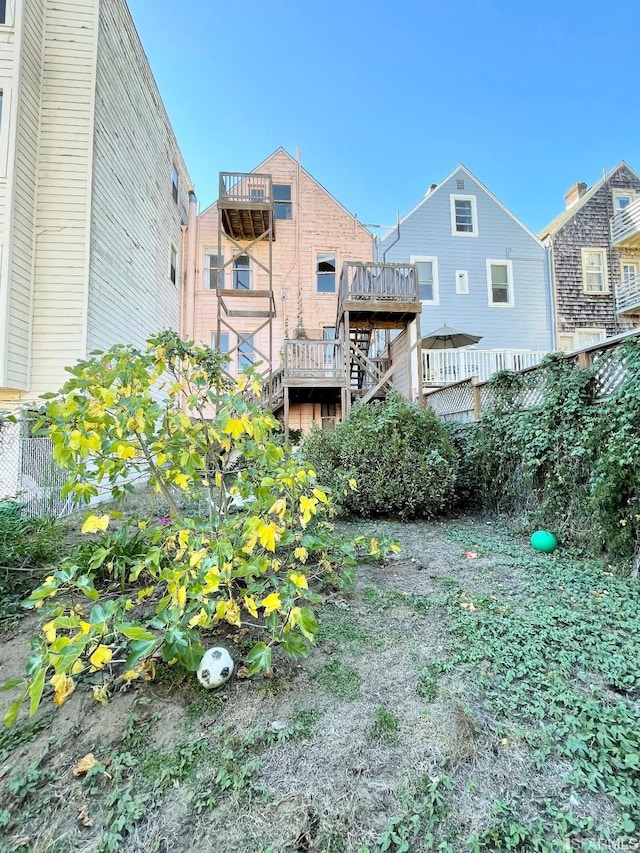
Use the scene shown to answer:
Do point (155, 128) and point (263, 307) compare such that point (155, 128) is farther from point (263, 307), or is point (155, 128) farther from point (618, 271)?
point (618, 271)

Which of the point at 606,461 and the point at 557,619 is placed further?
the point at 606,461

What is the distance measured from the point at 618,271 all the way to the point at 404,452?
12.6 m

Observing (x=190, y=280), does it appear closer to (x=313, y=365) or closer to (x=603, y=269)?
(x=313, y=365)

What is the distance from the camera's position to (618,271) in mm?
12648

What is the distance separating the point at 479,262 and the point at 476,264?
0.13 metres

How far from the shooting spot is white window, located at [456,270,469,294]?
12.6 meters

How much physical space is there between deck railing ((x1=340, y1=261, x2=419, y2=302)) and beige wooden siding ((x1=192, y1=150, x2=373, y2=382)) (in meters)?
2.99

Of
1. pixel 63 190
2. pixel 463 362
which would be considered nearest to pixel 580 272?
pixel 463 362

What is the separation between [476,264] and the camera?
1268 centimetres

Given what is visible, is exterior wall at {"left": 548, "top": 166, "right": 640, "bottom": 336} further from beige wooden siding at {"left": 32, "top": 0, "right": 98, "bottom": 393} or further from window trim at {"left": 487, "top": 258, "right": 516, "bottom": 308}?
beige wooden siding at {"left": 32, "top": 0, "right": 98, "bottom": 393}

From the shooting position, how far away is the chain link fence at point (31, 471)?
5605 mm

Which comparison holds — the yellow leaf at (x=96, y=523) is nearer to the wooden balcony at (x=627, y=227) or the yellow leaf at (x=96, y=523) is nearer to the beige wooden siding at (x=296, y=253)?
the beige wooden siding at (x=296, y=253)

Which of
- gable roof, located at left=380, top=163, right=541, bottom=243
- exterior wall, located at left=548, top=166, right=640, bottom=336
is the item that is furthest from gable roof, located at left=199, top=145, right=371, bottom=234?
exterior wall, located at left=548, top=166, right=640, bottom=336

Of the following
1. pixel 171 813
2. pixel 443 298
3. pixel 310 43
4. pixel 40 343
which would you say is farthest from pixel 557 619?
pixel 310 43
